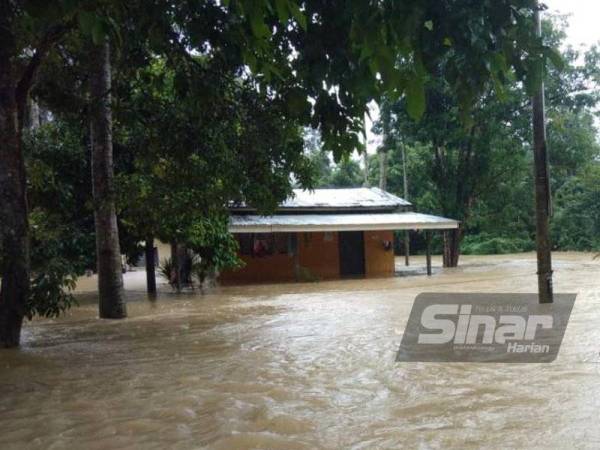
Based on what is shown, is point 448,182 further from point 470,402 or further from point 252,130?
point 470,402

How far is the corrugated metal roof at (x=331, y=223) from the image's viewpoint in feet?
57.0

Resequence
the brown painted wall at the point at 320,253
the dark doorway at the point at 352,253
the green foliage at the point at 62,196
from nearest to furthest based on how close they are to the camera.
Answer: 1. the green foliage at the point at 62,196
2. the brown painted wall at the point at 320,253
3. the dark doorway at the point at 352,253

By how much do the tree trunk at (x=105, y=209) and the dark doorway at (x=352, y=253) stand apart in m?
11.0

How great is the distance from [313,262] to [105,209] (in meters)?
10.8

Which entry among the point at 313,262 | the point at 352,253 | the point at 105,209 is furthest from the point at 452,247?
the point at 105,209

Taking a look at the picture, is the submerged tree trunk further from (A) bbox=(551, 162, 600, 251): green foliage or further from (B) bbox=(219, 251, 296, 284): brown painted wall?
(A) bbox=(551, 162, 600, 251): green foliage

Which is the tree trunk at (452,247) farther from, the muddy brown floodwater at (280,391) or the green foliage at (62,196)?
the green foliage at (62,196)

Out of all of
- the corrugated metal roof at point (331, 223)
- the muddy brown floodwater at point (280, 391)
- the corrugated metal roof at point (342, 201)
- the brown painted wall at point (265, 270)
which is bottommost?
the muddy brown floodwater at point (280, 391)

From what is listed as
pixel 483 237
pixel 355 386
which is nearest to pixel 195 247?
pixel 355 386

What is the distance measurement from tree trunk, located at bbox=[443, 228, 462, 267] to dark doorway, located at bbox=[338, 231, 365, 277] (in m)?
Answer: 4.52

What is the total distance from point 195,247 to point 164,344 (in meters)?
7.58

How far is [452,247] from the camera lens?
936 inches

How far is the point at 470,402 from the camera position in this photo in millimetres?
4871

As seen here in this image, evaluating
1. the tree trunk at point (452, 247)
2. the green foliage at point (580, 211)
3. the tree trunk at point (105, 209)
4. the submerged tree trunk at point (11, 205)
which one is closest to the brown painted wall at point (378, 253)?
the tree trunk at point (452, 247)
